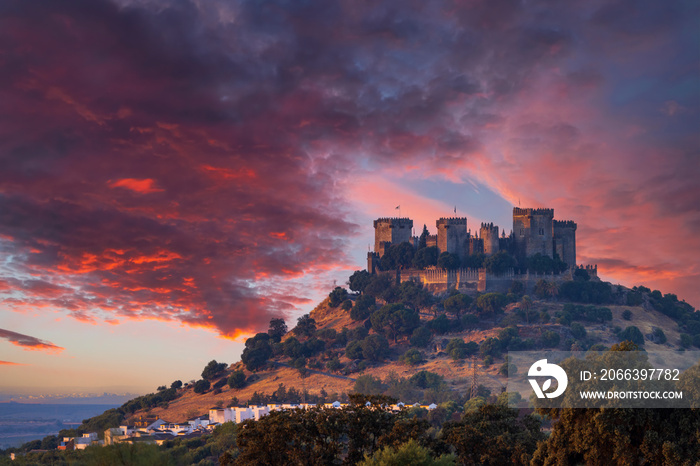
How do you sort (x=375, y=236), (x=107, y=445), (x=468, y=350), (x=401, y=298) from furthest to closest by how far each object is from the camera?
(x=375, y=236), (x=401, y=298), (x=468, y=350), (x=107, y=445)

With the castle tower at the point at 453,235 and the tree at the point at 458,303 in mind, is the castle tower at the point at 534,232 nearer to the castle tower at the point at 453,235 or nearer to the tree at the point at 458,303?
the castle tower at the point at 453,235

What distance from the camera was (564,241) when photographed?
136125mm

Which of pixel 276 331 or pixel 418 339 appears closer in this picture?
pixel 418 339

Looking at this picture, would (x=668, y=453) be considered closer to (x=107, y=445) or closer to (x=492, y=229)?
(x=107, y=445)

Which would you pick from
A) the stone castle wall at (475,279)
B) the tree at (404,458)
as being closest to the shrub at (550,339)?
the stone castle wall at (475,279)

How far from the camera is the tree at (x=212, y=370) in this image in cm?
13300

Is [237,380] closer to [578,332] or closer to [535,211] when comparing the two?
[578,332]

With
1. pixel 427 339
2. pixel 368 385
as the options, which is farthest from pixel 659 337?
pixel 368 385

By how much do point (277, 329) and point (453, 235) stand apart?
36320 millimetres

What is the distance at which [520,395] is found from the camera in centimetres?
9231

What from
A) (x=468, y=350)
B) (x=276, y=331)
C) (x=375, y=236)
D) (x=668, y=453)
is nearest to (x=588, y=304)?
(x=468, y=350)

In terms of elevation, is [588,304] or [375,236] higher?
[375,236]

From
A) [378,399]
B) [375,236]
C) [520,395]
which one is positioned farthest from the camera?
[375,236]

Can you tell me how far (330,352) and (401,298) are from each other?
52.2 ft
